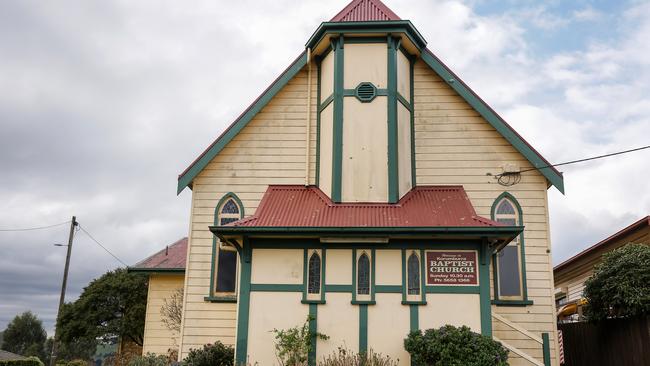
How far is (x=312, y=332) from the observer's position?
1284cm

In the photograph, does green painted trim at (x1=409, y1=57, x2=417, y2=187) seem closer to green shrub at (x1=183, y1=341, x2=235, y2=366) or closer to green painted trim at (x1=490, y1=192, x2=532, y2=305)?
green painted trim at (x1=490, y1=192, x2=532, y2=305)

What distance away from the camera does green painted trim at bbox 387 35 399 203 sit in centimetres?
1464

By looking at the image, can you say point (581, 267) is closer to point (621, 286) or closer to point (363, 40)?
point (621, 286)

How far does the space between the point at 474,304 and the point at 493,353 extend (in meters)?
1.45

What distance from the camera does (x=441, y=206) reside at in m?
14.4

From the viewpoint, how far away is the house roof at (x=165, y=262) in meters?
19.5

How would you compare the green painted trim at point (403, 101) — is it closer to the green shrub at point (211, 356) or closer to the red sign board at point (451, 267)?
the red sign board at point (451, 267)

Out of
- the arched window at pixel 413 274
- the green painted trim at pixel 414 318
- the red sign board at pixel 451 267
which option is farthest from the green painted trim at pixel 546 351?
the arched window at pixel 413 274

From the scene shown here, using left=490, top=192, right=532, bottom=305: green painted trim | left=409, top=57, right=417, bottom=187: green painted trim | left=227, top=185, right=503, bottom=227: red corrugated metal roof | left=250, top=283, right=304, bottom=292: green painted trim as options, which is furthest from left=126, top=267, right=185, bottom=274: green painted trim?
left=490, top=192, right=532, bottom=305: green painted trim

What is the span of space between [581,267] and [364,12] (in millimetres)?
14208

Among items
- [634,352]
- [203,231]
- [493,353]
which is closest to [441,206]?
[493,353]

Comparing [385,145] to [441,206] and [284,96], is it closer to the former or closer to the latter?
[441,206]

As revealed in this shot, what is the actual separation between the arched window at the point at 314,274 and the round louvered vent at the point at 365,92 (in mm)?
4374

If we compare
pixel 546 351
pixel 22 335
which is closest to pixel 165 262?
pixel 546 351
